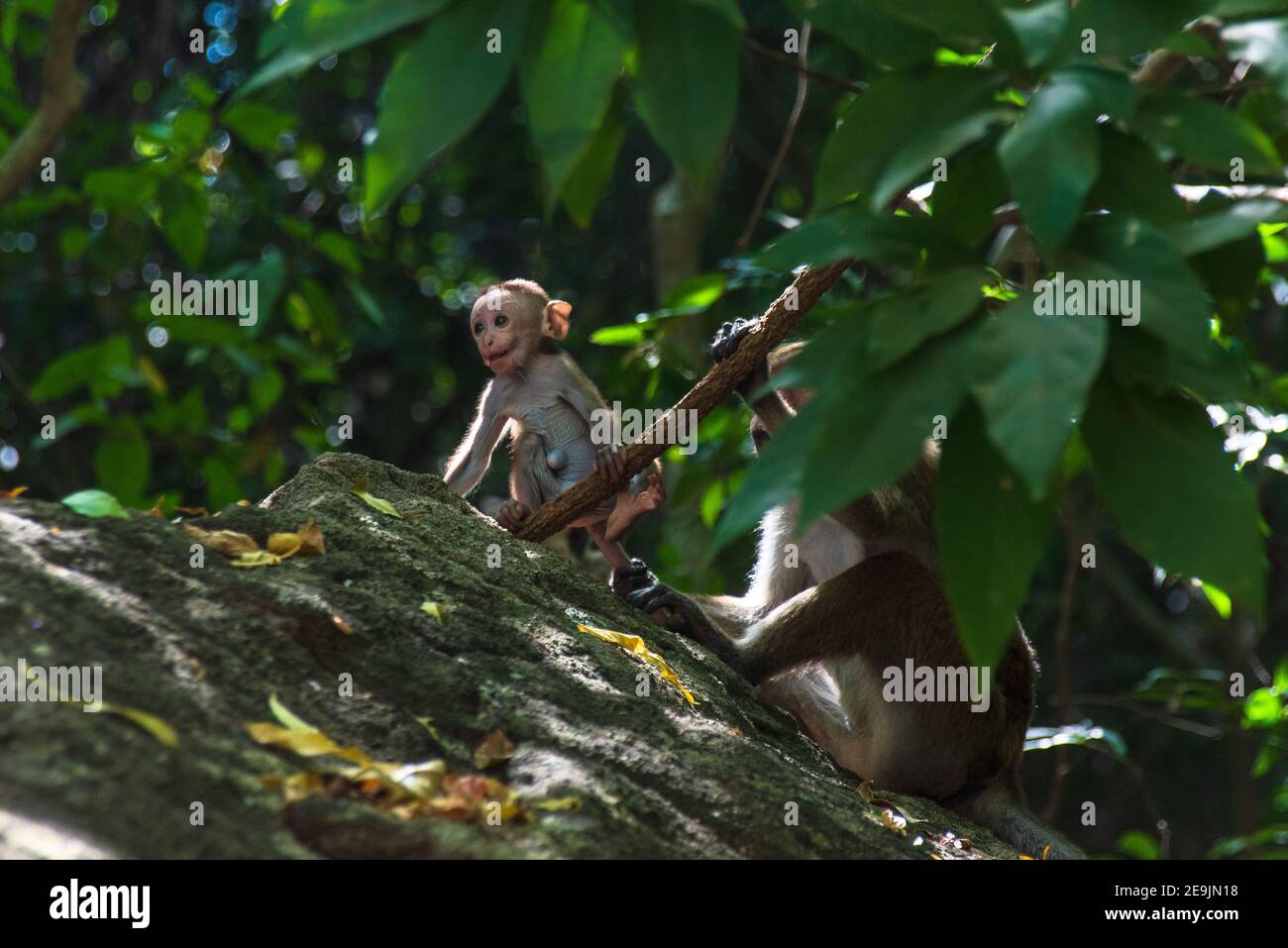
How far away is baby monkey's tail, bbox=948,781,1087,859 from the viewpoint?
5.03 m

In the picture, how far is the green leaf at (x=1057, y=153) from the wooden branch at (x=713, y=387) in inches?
88.2

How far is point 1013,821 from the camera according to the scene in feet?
17.3

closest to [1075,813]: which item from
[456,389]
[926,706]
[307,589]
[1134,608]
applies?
[1134,608]

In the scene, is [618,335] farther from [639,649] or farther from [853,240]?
[853,240]

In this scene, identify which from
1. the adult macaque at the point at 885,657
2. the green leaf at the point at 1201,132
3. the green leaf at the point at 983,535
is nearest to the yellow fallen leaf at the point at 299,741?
the green leaf at the point at 983,535

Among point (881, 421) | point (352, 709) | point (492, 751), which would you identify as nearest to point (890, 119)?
point (881, 421)

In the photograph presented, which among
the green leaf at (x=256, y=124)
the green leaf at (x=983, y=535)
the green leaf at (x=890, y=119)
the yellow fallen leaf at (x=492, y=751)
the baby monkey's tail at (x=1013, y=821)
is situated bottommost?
the baby monkey's tail at (x=1013, y=821)

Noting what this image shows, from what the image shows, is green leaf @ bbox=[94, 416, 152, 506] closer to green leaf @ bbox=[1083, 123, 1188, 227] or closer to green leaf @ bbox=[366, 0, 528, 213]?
green leaf @ bbox=[366, 0, 528, 213]

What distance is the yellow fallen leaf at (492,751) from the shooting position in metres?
3.38

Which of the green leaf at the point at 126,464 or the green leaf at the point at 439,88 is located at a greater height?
the green leaf at the point at 439,88

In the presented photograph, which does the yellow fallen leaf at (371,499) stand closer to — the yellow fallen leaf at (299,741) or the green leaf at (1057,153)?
the yellow fallen leaf at (299,741)

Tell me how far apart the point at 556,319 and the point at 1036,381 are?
186 inches

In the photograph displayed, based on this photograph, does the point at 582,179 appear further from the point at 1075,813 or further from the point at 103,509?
the point at 1075,813

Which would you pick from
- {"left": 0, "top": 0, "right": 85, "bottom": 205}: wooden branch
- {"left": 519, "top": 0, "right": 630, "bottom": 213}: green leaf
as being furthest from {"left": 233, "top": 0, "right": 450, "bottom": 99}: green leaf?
{"left": 0, "top": 0, "right": 85, "bottom": 205}: wooden branch
